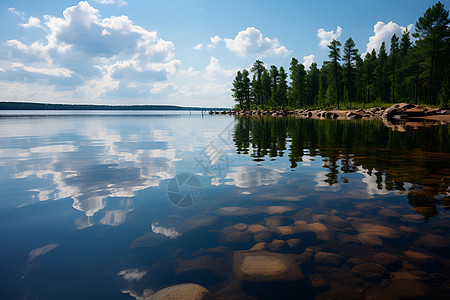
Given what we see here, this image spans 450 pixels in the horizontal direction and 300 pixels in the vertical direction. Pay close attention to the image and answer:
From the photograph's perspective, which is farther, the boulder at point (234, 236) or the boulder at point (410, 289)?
the boulder at point (234, 236)

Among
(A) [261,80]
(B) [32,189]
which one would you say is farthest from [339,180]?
(A) [261,80]

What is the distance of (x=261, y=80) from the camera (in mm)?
98875

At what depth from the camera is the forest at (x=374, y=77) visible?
158 ft

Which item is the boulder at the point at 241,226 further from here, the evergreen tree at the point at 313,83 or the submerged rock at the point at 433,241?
the evergreen tree at the point at 313,83

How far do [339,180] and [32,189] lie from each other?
900 cm

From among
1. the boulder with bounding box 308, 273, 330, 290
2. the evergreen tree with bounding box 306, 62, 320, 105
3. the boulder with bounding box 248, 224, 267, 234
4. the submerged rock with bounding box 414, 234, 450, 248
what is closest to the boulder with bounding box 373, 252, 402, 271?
the submerged rock with bounding box 414, 234, 450, 248

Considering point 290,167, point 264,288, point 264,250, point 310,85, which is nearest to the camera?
point 264,288

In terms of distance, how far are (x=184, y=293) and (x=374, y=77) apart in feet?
315

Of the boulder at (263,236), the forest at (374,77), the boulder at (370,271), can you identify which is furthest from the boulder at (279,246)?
the forest at (374,77)

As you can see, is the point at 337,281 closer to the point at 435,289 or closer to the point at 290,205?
the point at 435,289

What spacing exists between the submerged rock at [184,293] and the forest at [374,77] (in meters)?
58.1

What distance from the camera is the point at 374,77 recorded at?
81438 millimetres

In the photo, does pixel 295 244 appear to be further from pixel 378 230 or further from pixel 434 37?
pixel 434 37

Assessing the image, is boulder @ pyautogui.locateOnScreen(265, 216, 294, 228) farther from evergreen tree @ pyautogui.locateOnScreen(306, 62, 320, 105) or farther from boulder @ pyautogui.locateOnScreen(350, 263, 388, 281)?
evergreen tree @ pyautogui.locateOnScreen(306, 62, 320, 105)
